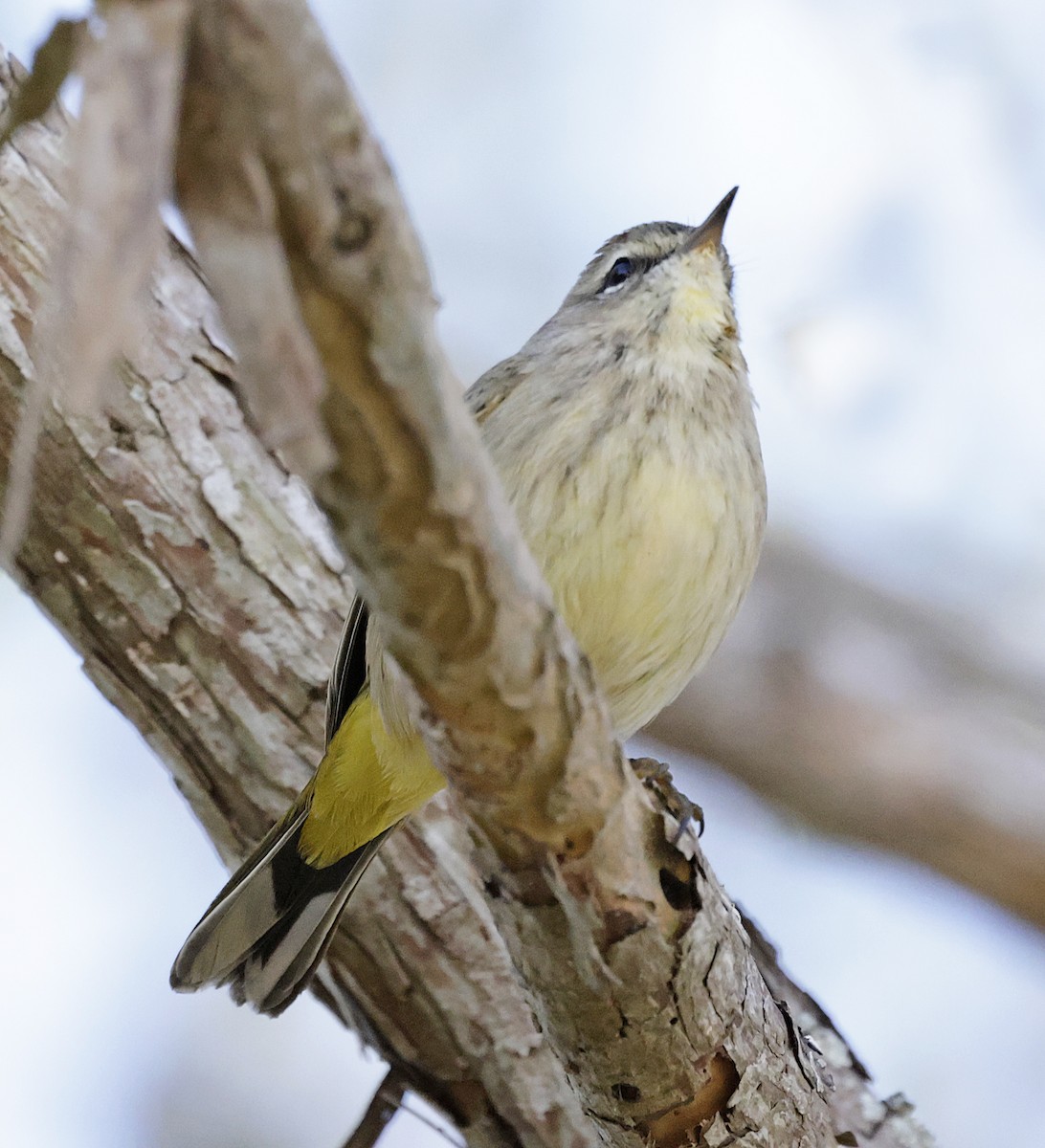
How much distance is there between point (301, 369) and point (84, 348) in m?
0.26

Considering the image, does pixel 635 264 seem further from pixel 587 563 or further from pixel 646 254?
pixel 587 563

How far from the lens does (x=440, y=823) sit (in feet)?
11.1

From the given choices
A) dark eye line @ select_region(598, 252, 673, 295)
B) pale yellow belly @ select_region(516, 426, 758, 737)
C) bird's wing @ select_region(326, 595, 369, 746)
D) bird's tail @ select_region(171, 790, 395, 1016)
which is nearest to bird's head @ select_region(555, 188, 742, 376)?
dark eye line @ select_region(598, 252, 673, 295)

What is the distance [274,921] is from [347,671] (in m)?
0.60

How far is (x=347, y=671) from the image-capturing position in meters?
3.19

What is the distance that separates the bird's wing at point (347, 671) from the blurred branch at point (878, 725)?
6.89 ft

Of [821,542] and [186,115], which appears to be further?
[821,542]

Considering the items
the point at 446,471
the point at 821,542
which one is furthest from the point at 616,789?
the point at 821,542

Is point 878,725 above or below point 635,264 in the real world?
below

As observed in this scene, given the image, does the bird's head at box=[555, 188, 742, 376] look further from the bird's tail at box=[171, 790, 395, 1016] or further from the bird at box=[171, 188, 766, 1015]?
the bird's tail at box=[171, 790, 395, 1016]

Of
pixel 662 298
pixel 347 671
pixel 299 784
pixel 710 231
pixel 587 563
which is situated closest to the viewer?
pixel 587 563

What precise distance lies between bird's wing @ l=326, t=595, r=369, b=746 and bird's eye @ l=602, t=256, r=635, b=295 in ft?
3.84

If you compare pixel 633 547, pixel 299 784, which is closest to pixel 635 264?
pixel 633 547

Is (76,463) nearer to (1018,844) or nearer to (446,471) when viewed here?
(446,471)
